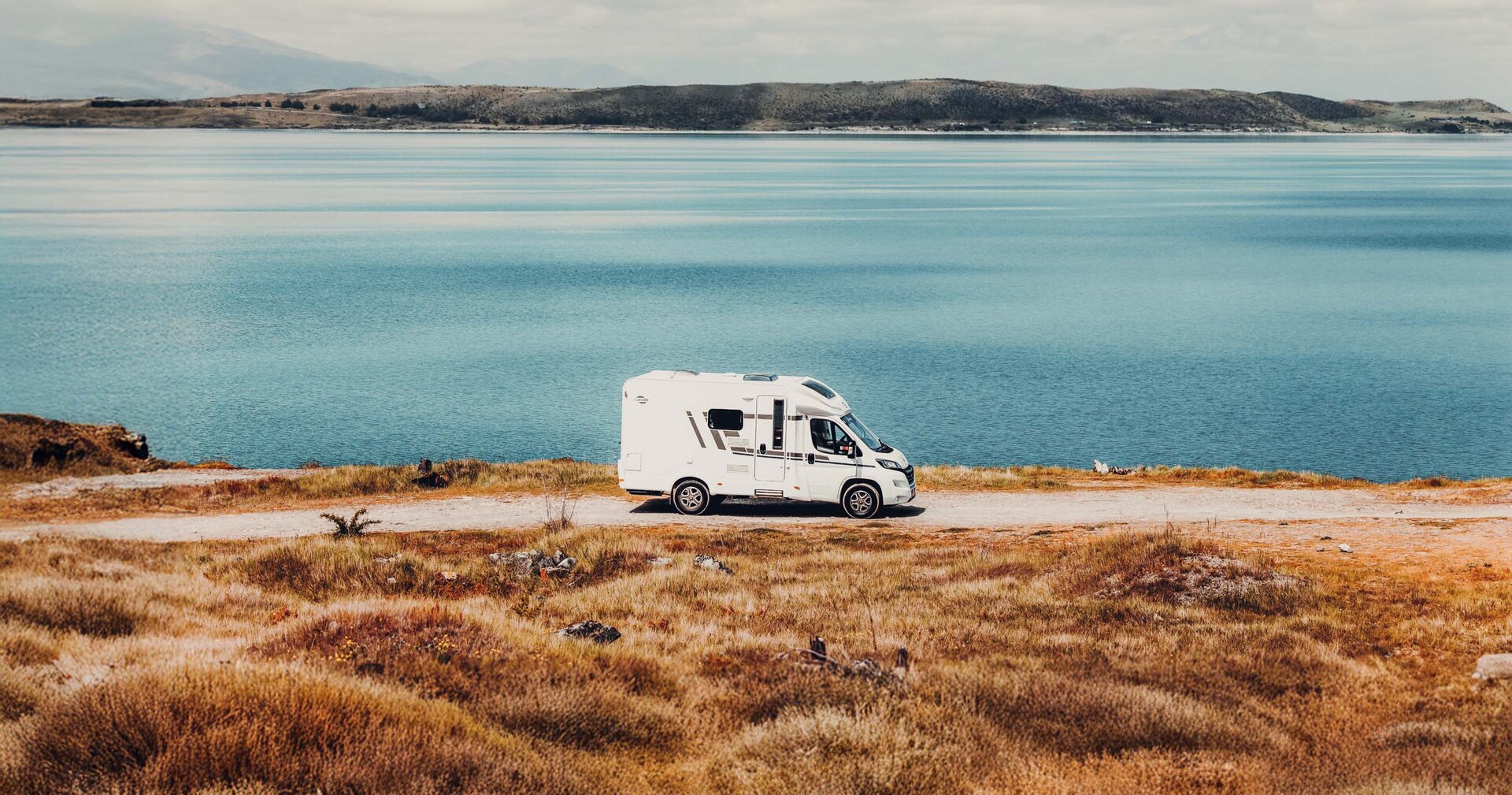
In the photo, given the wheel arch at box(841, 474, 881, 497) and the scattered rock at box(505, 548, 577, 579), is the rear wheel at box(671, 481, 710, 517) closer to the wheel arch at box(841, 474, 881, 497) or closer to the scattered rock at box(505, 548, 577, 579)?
the wheel arch at box(841, 474, 881, 497)

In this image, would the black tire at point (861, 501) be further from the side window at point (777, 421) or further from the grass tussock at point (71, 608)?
the grass tussock at point (71, 608)

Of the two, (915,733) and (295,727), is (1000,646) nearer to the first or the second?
(915,733)

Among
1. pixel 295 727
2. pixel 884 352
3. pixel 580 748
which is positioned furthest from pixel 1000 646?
pixel 884 352

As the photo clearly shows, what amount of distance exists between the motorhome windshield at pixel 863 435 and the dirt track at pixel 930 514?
1.45m

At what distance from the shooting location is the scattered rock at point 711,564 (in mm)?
18828

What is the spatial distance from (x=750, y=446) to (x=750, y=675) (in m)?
12.3

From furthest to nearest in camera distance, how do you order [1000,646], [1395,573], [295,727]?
[1395,573]
[1000,646]
[295,727]

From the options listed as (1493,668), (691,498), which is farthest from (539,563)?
(1493,668)

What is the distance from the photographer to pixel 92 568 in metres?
17.2

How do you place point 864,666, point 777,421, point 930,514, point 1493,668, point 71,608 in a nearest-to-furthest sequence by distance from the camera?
point 864,666 → point 1493,668 → point 71,608 → point 777,421 → point 930,514

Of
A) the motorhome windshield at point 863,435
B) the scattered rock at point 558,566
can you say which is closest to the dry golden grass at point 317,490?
the motorhome windshield at point 863,435

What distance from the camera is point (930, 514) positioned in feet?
83.7

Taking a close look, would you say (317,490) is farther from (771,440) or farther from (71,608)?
(71,608)

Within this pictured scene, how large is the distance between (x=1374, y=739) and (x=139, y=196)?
490 ft
